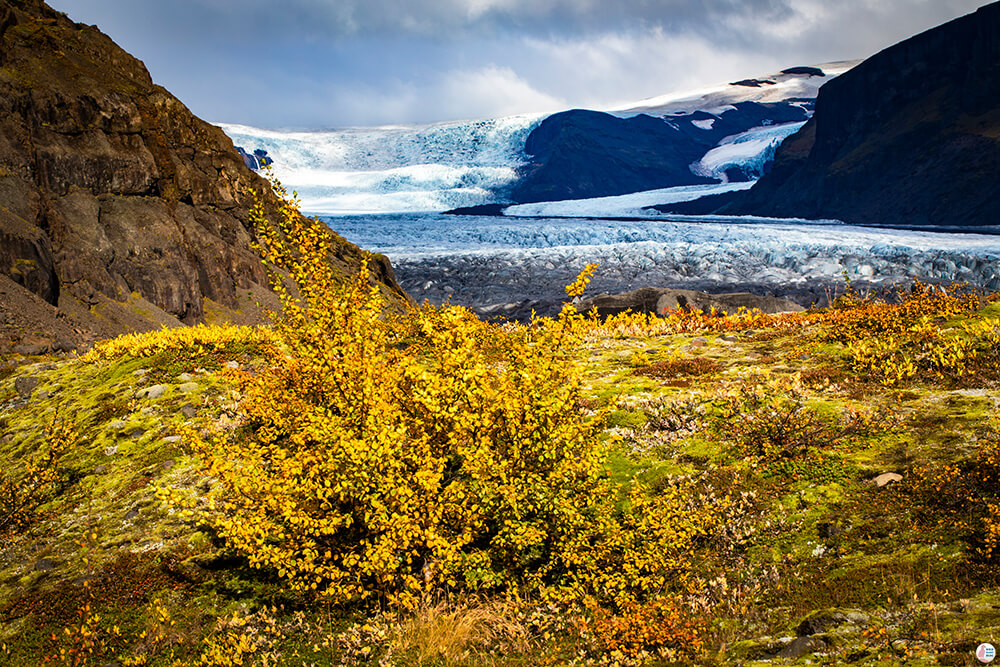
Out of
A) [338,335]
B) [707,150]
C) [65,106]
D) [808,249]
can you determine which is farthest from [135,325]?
Result: [707,150]

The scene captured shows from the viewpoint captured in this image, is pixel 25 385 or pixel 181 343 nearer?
pixel 25 385

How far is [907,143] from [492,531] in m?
122

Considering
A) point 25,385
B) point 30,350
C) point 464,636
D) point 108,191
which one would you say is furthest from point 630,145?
point 464,636

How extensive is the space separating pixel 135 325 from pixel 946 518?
18.8m

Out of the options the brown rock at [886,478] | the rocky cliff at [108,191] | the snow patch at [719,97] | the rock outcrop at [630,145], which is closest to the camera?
the brown rock at [886,478]

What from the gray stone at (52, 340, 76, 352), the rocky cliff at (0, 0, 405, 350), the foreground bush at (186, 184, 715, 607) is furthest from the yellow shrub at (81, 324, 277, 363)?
the rocky cliff at (0, 0, 405, 350)

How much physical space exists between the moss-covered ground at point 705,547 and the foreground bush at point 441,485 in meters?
0.31

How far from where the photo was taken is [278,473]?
4.57 m

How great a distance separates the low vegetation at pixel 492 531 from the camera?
13.4ft

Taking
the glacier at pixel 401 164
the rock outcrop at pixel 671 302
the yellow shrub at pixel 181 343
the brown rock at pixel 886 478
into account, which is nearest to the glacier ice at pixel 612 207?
the glacier at pixel 401 164

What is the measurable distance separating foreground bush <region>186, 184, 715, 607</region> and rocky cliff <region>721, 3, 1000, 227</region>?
101m

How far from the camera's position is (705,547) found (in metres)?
5.10

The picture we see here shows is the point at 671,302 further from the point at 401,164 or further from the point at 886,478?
the point at 401,164

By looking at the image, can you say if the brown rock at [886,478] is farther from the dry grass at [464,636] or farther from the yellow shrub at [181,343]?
the yellow shrub at [181,343]
